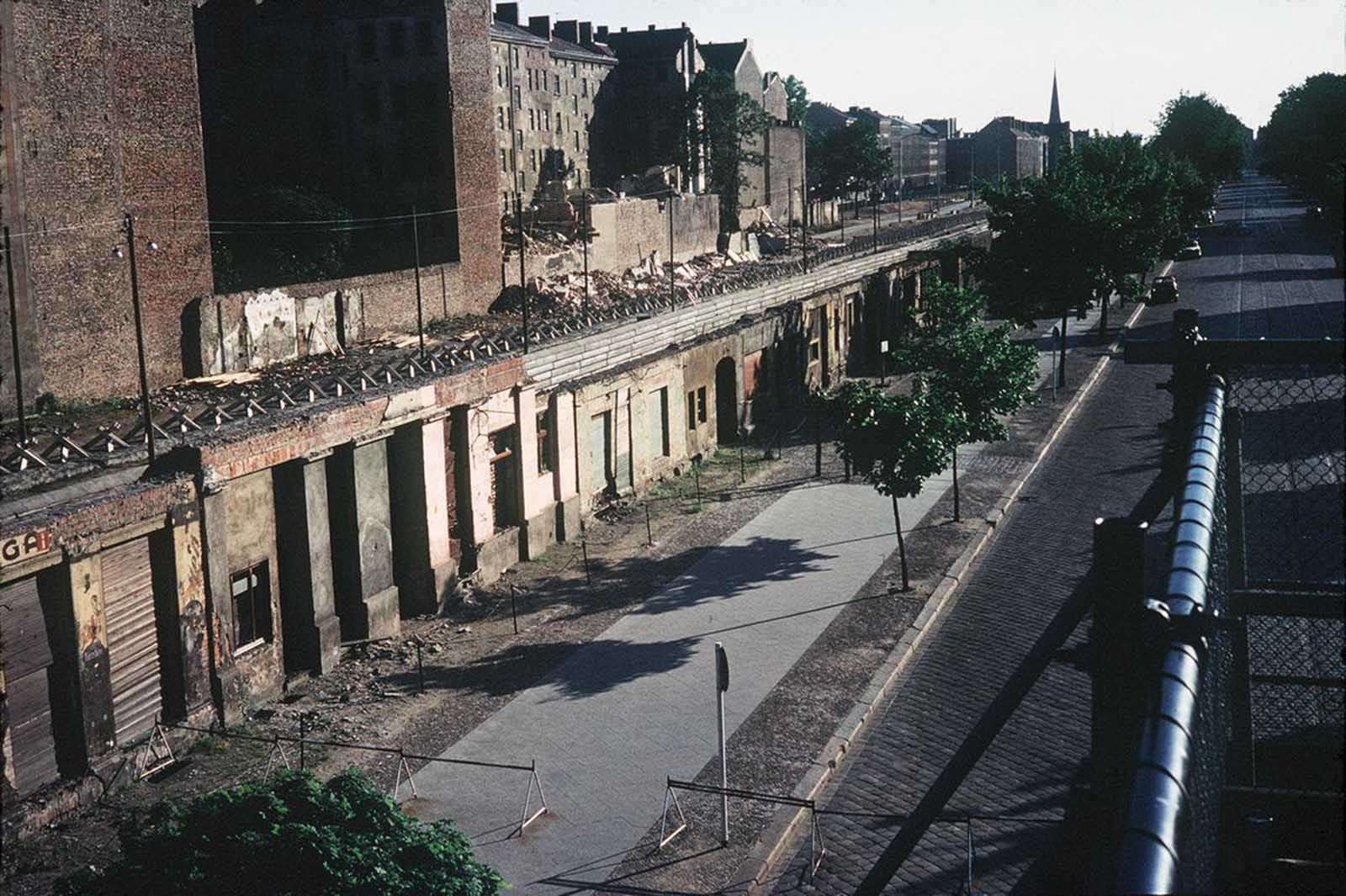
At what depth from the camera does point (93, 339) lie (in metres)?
32.9

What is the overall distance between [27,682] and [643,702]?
7.99 meters

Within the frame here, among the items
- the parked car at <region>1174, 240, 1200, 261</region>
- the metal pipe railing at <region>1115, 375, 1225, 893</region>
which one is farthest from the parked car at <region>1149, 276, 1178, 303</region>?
the metal pipe railing at <region>1115, 375, 1225, 893</region>

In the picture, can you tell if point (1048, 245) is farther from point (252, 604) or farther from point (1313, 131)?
point (1313, 131)

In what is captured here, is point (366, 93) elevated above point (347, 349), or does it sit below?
above

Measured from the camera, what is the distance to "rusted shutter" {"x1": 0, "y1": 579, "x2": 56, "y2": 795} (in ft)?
51.4

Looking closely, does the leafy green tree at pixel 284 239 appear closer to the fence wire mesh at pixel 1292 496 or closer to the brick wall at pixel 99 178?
the brick wall at pixel 99 178

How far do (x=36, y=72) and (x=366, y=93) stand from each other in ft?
86.6

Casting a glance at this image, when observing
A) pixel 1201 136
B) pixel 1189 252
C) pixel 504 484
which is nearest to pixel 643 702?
pixel 504 484

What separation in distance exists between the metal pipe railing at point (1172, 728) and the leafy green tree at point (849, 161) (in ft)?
362

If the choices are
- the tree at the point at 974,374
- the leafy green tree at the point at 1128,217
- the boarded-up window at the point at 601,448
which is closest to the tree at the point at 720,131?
the leafy green tree at the point at 1128,217

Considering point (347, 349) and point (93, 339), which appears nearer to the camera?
point (93, 339)

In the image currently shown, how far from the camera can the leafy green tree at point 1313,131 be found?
210ft

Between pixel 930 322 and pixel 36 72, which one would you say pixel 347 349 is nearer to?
pixel 36 72

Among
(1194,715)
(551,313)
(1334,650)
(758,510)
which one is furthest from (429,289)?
(1194,715)
